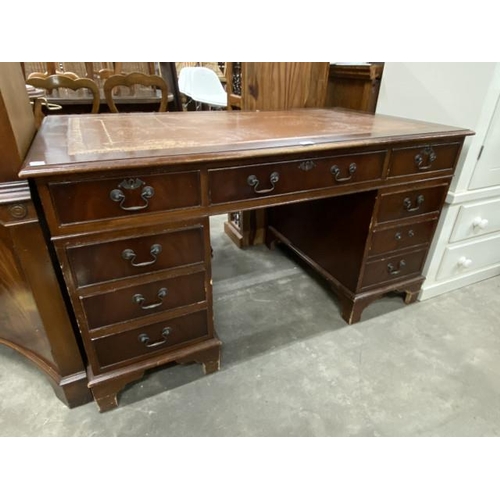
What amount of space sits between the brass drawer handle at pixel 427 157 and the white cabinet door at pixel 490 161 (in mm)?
300

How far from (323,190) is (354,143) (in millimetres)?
175

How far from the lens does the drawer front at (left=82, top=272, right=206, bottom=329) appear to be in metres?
0.99

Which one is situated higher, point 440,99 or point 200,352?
point 440,99

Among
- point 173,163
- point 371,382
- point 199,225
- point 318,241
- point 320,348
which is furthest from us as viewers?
point 318,241

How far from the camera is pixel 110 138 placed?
1.01m

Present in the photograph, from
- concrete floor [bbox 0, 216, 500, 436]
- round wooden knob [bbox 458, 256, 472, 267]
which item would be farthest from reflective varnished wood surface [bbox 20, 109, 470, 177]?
concrete floor [bbox 0, 216, 500, 436]

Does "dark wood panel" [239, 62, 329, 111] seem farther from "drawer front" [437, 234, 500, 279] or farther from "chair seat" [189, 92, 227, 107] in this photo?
"chair seat" [189, 92, 227, 107]

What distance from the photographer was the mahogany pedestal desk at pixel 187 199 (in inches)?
33.7

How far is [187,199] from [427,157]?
37.6 inches

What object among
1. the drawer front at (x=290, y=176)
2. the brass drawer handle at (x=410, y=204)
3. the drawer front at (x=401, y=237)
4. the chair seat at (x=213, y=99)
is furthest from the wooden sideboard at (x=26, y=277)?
the chair seat at (x=213, y=99)

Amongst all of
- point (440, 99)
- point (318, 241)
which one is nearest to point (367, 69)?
point (440, 99)

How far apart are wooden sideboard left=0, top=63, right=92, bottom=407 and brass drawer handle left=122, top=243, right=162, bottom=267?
0.65ft

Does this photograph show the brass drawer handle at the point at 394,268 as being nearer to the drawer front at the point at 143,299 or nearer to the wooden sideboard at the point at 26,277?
the drawer front at the point at 143,299

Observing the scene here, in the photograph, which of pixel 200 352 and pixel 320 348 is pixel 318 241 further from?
pixel 200 352
